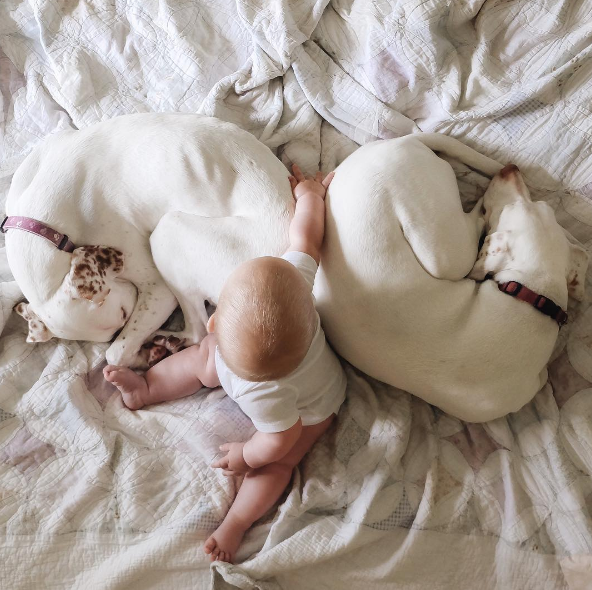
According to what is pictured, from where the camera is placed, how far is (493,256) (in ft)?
4.24

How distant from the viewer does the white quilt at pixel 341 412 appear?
46.9 inches

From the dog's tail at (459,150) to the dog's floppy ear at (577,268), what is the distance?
29 centimetres

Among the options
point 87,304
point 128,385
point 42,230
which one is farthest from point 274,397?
point 42,230

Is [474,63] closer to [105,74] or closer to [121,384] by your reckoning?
[105,74]

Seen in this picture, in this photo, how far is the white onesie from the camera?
117cm

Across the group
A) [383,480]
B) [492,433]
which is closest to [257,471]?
[383,480]

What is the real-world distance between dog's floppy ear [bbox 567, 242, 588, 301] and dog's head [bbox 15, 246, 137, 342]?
3.70 feet

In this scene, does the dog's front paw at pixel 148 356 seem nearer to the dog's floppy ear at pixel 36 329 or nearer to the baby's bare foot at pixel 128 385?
the baby's bare foot at pixel 128 385

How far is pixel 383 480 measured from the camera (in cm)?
127

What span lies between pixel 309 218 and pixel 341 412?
1.64ft

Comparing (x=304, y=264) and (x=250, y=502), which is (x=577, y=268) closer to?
(x=304, y=264)

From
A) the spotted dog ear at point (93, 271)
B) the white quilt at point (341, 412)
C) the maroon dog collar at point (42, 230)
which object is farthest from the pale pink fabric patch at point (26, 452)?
the maroon dog collar at point (42, 230)

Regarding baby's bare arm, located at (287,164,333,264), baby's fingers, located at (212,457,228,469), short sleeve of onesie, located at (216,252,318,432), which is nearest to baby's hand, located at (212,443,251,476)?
baby's fingers, located at (212,457,228,469)

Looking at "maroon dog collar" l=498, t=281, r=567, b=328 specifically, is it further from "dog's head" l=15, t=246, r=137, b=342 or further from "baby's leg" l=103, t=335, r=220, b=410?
"dog's head" l=15, t=246, r=137, b=342
